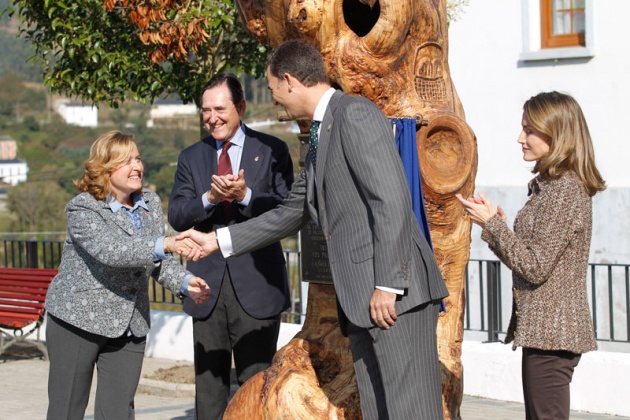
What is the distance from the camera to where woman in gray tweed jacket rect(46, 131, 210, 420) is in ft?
20.0

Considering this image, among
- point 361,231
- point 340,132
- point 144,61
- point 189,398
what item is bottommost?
point 189,398

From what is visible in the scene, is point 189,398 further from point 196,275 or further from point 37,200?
point 37,200

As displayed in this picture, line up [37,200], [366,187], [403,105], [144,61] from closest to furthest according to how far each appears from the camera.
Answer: [366,187] → [403,105] → [144,61] → [37,200]

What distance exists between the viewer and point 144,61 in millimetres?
9789

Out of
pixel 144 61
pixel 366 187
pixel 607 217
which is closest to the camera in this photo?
pixel 366 187

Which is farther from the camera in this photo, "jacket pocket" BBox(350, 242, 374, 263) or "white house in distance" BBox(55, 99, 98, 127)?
"white house in distance" BBox(55, 99, 98, 127)

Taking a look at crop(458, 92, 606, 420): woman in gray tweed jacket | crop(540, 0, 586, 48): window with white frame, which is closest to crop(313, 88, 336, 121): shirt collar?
crop(458, 92, 606, 420): woman in gray tweed jacket

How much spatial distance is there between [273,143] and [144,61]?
11.3ft

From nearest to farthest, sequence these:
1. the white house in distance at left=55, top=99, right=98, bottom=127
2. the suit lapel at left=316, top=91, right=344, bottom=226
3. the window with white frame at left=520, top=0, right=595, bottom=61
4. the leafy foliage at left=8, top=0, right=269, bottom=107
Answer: the suit lapel at left=316, top=91, right=344, bottom=226, the leafy foliage at left=8, top=0, right=269, bottom=107, the window with white frame at left=520, top=0, right=595, bottom=61, the white house in distance at left=55, top=99, right=98, bottom=127

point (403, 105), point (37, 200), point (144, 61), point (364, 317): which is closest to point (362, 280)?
point (364, 317)

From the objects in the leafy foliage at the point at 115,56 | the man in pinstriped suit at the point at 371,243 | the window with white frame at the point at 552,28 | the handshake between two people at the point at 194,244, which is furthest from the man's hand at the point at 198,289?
the window with white frame at the point at 552,28

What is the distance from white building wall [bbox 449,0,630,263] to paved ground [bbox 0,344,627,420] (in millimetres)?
4582

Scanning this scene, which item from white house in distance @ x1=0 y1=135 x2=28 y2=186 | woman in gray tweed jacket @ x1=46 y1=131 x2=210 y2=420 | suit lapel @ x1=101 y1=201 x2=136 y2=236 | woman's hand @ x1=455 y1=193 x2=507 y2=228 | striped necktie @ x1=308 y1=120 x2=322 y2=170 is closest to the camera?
striped necktie @ x1=308 y1=120 x2=322 y2=170

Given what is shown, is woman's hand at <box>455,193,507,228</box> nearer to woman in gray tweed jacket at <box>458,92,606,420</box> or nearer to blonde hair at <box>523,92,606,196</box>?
woman in gray tweed jacket at <box>458,92,606,420</box>
